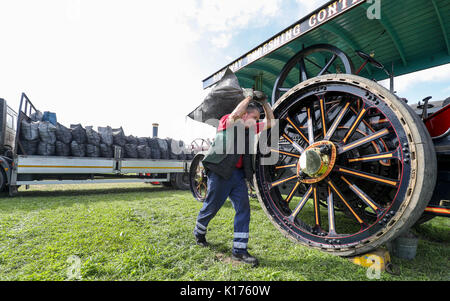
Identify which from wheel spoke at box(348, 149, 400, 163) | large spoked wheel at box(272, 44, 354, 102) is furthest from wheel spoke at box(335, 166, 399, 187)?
large spoked wheel at box(272, 44, 354, 102)

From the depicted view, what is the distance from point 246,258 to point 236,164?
35.4 inches

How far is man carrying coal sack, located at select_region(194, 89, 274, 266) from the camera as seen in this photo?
82.1 inches

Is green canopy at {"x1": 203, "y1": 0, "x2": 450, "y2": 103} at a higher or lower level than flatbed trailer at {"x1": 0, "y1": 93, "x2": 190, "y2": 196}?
higher

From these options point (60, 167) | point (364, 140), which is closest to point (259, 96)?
point (364, 140)

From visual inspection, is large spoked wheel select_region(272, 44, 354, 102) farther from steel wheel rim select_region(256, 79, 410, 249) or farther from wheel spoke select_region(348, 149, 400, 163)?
wheel spoke select_region(348, 149, 400, 163)

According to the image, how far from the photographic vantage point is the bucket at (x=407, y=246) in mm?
2064

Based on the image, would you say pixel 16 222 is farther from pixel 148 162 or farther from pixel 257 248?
pixel 148 162

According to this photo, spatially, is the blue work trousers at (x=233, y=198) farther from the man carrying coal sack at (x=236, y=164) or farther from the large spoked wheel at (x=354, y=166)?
the large spoked wheel at (x=354, y=166)

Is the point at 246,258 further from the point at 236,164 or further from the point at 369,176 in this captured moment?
the point at 369,176

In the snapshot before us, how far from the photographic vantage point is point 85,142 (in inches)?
243

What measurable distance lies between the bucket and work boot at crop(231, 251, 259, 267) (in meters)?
1.44

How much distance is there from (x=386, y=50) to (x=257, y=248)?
132 inches
